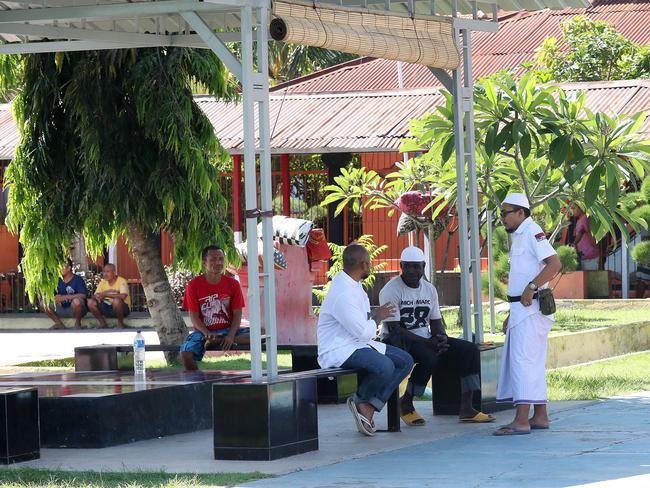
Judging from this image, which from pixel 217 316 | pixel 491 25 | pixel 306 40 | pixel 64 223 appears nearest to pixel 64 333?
pixel 64 223

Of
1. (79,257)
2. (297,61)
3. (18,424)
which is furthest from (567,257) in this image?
(297,61)

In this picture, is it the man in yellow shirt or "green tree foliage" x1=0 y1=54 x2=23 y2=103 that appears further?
the man in yellow shirt

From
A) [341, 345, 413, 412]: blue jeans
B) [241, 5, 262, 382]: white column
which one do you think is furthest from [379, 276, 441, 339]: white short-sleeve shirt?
Answer: [241, 5, 262, 382]: white column

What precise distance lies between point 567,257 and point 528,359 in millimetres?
12744

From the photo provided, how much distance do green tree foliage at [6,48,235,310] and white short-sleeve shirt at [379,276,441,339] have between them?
5.01 meters

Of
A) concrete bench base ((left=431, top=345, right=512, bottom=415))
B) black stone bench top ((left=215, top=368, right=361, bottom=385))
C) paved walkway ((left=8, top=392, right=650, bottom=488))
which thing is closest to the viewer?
paved walkway ((left=8, top=392, right=650, bottom=488))

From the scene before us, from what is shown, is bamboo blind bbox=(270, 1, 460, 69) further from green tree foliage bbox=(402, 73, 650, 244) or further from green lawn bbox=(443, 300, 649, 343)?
green lawn bbox=(443, 300, 649, 343)

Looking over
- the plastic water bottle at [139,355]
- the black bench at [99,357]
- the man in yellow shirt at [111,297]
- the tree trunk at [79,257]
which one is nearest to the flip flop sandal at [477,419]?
the plastic water bottle at [139,355]

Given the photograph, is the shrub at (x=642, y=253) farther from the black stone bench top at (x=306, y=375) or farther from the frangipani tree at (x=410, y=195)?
the black stone bench top at (x=306, y=375)

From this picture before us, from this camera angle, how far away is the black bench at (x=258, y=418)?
9.62 meters

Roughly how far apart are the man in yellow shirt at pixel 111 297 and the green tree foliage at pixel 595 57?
382 inches

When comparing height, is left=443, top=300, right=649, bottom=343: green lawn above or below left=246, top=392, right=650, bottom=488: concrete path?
above

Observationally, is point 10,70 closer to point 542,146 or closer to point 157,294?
point 157,294

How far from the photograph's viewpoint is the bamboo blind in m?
9.99
